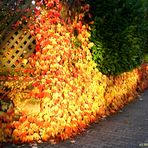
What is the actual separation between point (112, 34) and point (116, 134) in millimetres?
2380

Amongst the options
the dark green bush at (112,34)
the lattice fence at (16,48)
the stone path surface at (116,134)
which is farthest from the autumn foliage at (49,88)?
the dark green bush at (112,34)

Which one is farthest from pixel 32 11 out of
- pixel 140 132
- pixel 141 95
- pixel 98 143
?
pixel 141 95

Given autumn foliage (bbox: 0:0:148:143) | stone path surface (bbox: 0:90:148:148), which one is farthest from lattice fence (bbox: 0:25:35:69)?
stone path surface (bbox: 0:90:148:148)

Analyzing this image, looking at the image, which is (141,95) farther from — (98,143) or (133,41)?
(98,143)

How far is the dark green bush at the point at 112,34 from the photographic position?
7.84m

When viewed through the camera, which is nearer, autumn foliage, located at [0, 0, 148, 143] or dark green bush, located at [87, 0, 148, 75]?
autumn foliage, located at [0, 0, 148, 143]

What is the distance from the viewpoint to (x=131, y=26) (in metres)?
8.83

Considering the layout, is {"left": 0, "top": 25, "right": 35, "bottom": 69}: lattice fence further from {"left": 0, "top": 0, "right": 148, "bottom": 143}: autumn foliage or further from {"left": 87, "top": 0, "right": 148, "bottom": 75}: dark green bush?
{"left": 87, "top": 0, "right": 148, "bottom": 75}: dark green bush

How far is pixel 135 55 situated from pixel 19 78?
14.3ft

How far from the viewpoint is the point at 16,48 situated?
625 cm

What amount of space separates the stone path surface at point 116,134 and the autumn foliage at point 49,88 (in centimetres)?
23

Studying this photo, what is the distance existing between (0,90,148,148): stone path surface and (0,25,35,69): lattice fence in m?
1.38

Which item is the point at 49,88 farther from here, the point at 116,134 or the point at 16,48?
the point at 116,134

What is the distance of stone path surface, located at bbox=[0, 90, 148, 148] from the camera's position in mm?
6090
